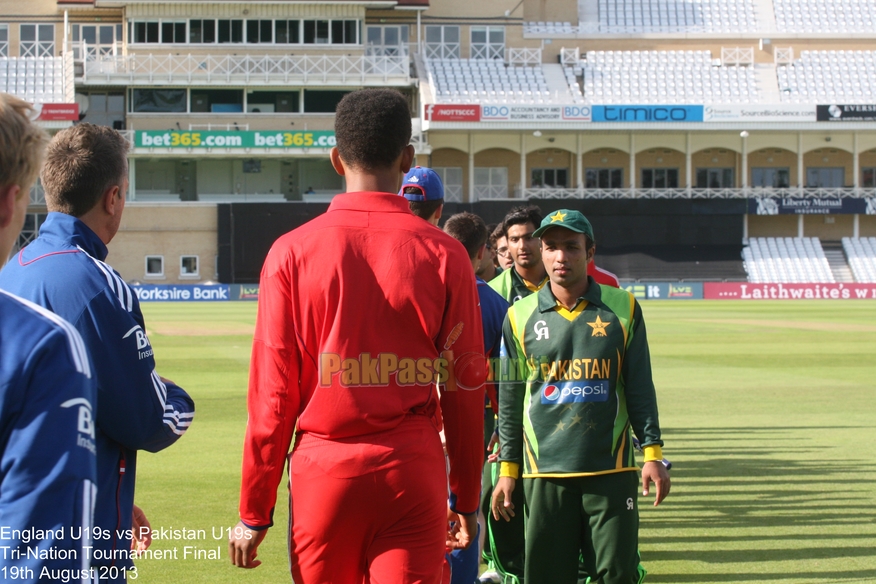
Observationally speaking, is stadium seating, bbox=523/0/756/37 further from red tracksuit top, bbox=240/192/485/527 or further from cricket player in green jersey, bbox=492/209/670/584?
red tracksuit top, bbox=240/192/485/527

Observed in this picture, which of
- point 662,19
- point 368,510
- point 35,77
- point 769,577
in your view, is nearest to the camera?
point 368,510

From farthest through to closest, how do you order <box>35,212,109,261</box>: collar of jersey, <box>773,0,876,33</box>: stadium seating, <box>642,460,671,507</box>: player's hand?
1. <box>773,0,876,33</box>: stadium seating
2. <box>642,460,671,507</box>: player's hand
3. <box>35,212,109,261</box>: collar of jersey

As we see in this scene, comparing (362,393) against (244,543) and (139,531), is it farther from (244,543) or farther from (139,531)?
(139,531)

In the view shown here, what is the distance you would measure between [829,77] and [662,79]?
9985 millimetres

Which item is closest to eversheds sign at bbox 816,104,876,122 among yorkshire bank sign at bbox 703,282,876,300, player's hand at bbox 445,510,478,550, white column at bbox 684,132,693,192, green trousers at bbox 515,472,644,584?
white column at bbox 684,132,693,192

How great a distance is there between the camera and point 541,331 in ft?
15.2

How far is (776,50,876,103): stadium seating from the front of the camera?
5516cm

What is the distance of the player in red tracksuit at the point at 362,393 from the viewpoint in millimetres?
2896

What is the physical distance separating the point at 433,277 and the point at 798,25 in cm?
6175

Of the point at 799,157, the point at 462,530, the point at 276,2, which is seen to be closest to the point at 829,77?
the point at 799,157

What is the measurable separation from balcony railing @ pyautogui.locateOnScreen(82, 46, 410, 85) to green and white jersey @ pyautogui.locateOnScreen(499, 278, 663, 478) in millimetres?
49920

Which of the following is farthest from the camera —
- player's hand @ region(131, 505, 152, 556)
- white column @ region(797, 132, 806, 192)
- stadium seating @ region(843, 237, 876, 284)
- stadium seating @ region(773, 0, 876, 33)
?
stadium seating @ region(773, 0, 876, 33)

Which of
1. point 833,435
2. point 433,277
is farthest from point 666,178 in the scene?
point 433,277

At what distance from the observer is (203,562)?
620cm
